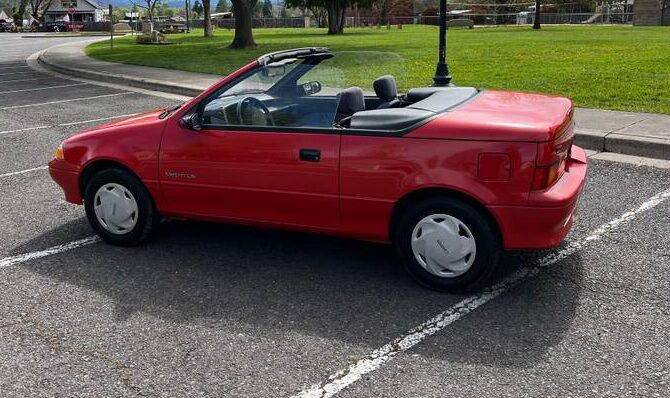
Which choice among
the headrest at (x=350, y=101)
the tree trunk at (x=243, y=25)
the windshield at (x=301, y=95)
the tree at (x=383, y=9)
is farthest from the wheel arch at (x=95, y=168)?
the tree at (x=383, y=9)

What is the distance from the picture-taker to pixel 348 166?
4.20 meters

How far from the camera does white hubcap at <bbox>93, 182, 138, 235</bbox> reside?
504 centimetres

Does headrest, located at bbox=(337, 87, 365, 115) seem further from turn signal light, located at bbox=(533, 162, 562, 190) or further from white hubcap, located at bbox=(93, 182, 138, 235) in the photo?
white hubcap, located at bbox=(93, 182, 138, 235)

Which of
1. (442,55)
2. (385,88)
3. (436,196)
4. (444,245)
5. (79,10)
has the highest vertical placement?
(79,10)

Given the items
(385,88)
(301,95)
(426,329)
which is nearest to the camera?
(426,329)

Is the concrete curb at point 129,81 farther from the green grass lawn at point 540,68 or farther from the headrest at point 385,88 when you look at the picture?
the headrest at point 385,88

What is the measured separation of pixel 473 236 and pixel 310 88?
63.6 inches

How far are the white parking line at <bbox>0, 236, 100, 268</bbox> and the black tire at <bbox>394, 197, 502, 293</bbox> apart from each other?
250cm

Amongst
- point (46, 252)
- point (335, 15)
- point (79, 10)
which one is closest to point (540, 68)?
point (46, 252)

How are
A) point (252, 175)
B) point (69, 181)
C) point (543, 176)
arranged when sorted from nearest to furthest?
point (543, 176)
point (252, 175)
point (69, 181)

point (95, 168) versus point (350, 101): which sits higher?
point (350, 101)

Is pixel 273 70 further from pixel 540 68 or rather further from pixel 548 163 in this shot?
pixel 540 68

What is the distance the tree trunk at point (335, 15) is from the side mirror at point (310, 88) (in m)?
43.6

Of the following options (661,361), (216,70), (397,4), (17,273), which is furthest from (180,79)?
(397,4)
